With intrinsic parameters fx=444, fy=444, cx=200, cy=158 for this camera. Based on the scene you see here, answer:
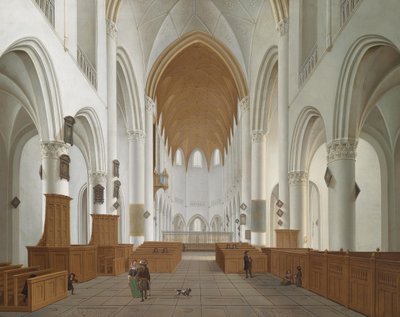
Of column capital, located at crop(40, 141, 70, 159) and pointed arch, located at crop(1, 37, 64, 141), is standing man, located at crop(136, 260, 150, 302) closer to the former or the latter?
column capital, located at crop(40, 141, 70, 159)

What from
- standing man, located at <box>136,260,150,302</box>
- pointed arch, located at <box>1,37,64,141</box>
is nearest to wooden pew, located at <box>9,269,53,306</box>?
standing man, located at <box>136,260,150,302</box>

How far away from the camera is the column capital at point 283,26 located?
20219 mm

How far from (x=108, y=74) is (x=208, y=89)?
24217 millimetres

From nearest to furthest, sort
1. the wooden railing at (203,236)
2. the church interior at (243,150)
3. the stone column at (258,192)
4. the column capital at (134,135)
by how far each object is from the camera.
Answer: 1. the church interior at (243,150)
2. the stone column at (258,192)
3. the column capital at (134,135)
4. the wooden railing at (203,236)

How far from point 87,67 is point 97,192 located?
200 inches

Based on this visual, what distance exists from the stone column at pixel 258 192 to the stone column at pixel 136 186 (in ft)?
22.9

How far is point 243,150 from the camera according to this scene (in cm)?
3162

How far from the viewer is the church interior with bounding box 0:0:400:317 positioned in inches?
419

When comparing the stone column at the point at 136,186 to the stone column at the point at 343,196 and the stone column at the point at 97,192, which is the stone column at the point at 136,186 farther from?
the stone column at the point at 343,196

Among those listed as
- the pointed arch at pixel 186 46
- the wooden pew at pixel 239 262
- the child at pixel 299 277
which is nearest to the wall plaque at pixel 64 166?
the wooden pew at pixel 239 262

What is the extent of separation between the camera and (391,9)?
9.73 meters

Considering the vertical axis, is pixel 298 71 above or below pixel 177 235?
above

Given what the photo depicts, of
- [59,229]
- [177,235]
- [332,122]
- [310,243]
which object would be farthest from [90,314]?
[177,235]

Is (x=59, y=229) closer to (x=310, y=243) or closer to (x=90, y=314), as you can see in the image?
(x=90, y=314)
